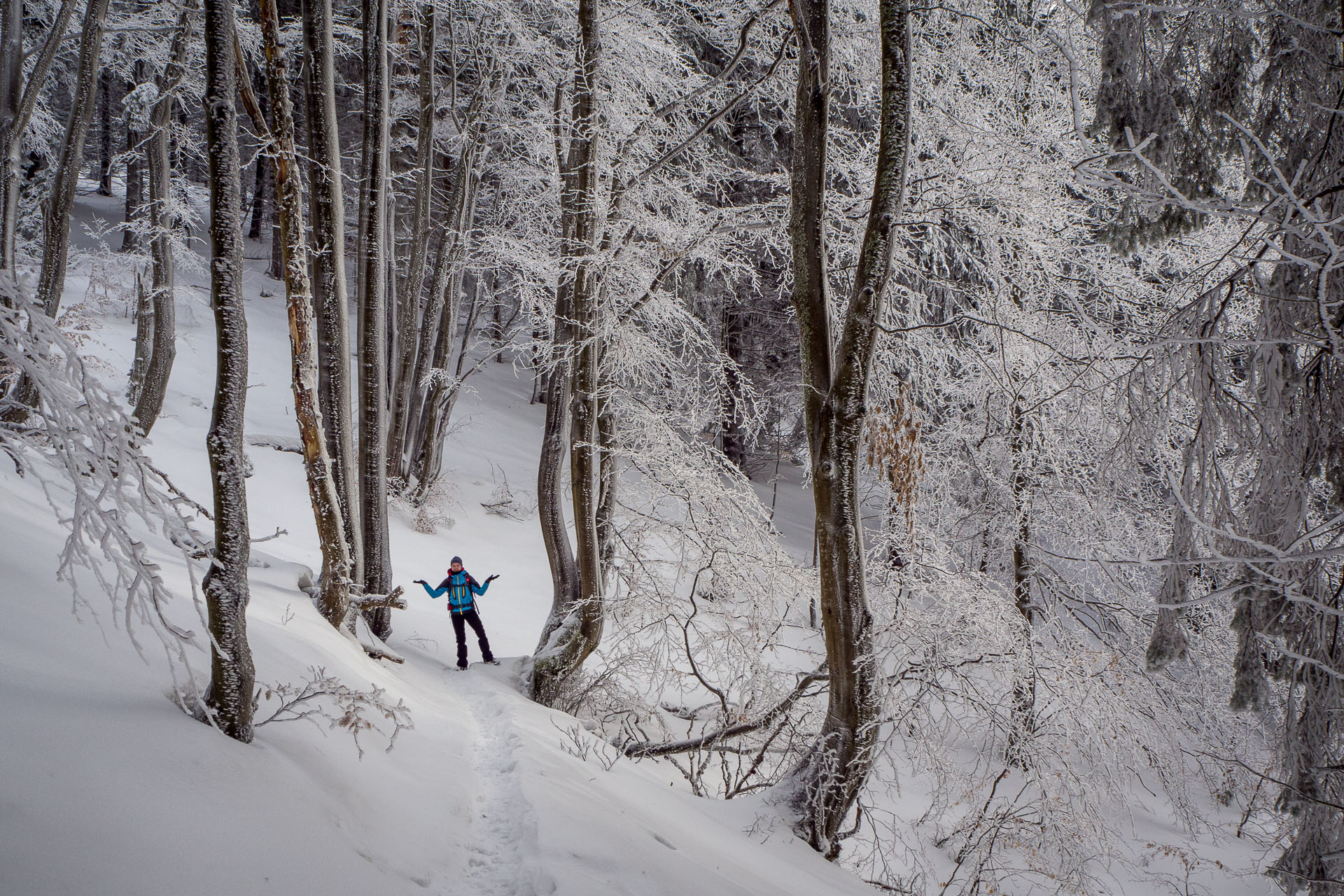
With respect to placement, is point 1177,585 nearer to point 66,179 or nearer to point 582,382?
point 582,382

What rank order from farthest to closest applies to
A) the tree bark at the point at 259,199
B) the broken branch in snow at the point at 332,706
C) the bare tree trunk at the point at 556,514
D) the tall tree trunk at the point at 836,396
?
the tree bark at the point at 259,199
the bare tree trunk at the point at 556,514
the tall tree trunk at the point at 836,396
the broken branch in snow at the point at 332,706

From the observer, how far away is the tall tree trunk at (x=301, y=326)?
4930 millimetres

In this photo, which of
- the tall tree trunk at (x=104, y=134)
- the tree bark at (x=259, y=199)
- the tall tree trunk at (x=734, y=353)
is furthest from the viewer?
the tree bark at (x=259, y=199)

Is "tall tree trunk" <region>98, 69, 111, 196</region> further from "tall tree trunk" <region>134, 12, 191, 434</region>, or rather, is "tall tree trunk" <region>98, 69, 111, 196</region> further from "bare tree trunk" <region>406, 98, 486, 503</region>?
"bare tree trunk" <region>406, 98, 486, 503</region>

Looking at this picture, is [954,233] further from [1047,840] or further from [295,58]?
[295,58]

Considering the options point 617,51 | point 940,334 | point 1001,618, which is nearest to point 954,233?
point 940,334

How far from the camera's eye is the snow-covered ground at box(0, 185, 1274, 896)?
2.05 m

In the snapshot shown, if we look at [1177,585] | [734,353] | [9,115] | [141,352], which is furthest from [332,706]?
[734,353]

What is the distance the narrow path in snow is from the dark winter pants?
200 centimetres

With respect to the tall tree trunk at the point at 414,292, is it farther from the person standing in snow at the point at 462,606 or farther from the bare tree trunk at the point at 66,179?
the person standing in snow at the point at 462,606

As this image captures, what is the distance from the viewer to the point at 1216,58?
10.1ft

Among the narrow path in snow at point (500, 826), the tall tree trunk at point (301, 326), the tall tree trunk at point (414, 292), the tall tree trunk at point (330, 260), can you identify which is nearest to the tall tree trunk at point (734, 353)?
the tall tree trunk at point (414, 292)

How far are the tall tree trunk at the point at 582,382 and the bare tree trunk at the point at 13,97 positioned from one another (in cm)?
463

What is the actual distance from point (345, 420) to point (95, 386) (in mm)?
4631
